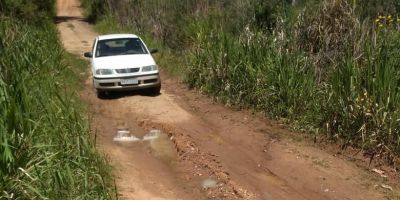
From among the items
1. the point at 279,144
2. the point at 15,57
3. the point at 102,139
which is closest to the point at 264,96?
the point at 279,144

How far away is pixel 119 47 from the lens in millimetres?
13211

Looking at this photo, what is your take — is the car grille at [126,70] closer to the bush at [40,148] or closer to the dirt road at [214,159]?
the dirt road at [214,159]

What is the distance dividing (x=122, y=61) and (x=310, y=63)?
15.7 ft

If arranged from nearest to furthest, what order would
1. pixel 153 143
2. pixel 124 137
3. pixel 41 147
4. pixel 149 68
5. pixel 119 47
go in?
pixel 41 147 < pixel 153 143 < pixel 124 137 < pixel 149 68 < pixel 119 47

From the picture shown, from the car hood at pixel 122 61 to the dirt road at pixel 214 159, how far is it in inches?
39.0

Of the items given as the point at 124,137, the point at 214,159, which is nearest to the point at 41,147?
the point at 214,159

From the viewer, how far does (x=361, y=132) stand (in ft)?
26.0

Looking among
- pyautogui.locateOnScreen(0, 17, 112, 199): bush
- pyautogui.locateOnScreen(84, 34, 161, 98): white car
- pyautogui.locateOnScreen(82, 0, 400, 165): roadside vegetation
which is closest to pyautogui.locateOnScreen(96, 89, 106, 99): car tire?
pyautogui.locateOnScreen(84, 34, 161, 98): white car

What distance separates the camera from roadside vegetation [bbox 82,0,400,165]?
26.0ft

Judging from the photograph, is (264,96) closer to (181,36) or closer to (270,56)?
(270,56)

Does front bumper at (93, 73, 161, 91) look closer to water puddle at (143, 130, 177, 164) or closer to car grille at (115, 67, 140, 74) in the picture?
car grille at (115, 67, 140, 74)

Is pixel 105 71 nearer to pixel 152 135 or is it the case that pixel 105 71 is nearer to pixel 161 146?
pixel 152 135

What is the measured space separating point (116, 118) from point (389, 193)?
19.4 ft

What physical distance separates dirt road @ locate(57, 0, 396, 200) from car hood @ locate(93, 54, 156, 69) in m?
0.99
